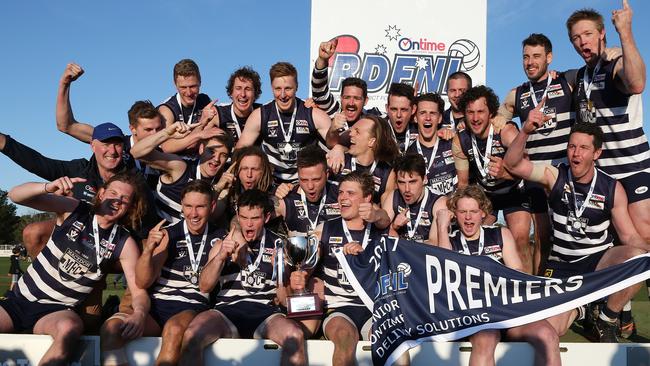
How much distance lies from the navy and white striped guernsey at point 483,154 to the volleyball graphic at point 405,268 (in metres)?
1.69

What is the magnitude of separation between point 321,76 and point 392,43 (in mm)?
3827

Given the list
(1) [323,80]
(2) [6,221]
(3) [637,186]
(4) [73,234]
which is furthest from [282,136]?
(2) [6,221]

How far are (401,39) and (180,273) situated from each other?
655 centimetres

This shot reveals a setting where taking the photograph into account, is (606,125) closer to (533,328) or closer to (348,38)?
(533,328)

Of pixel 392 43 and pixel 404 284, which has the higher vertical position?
pixel 392 43

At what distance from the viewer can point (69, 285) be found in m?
4.83

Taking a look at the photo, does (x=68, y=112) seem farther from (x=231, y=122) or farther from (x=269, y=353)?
(x=269, y=353)

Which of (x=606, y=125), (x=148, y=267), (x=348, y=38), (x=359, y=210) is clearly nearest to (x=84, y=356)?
(x=148, y=267)

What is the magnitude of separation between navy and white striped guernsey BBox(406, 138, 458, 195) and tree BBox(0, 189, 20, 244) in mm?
62333

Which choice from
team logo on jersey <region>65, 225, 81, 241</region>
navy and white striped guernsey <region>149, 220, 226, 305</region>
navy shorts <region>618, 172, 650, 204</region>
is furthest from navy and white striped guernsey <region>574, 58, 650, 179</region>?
team logo on jersey <region>65, 225, 81, 241</region>

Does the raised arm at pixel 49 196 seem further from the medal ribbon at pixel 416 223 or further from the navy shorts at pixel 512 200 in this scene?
the navy shorts at pixel 512 200

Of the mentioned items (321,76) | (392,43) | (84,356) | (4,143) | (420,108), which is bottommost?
(84,356)

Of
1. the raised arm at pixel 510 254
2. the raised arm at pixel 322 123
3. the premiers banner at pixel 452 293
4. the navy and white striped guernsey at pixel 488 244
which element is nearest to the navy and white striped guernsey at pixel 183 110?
the raised arm at pixel 322 123

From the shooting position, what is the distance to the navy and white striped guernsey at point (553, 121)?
19.7 ft
